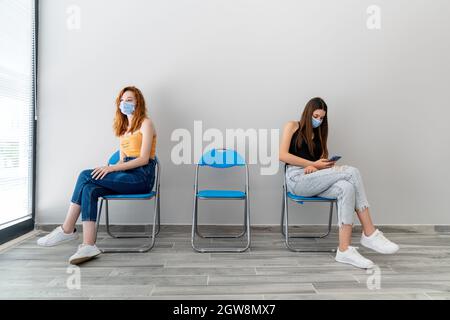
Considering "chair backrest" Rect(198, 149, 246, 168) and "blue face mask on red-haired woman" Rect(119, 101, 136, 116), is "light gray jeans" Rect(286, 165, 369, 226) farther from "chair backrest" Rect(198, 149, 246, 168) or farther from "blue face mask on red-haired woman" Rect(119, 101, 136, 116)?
"blue face mask on red-haired woman" Rect(119, 101, 136, 116)

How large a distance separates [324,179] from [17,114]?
251 cm

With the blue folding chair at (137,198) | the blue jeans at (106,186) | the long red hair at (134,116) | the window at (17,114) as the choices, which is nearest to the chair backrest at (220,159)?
the blue folding chair at (137,198)

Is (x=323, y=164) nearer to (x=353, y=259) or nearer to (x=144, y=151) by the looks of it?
(x=353, y=259)

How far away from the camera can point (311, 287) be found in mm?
1947

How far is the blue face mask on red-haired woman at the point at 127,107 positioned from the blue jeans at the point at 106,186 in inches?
18.5

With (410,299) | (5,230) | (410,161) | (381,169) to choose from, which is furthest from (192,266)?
(410,161)

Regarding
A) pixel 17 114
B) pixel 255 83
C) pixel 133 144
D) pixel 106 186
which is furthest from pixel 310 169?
pixel 17 114

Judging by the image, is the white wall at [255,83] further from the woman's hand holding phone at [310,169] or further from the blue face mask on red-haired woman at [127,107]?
the woman's hand holding phone at [310,169]

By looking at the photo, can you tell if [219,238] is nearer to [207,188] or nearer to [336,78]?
[207,188]

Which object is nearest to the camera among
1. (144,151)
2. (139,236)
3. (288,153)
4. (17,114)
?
(144,151)

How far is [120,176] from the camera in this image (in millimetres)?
2521

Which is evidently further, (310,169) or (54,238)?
(310,169)

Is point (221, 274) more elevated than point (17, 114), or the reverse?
point (17, 114)

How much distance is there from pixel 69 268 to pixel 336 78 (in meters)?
2.64
